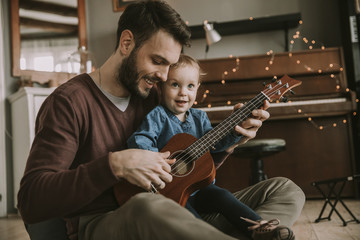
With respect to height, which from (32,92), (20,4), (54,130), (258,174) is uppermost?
(20,4)

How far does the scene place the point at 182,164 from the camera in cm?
127

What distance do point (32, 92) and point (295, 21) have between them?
250 cm

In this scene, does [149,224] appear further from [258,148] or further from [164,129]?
[258,148]

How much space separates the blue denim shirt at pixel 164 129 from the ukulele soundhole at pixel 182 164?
0.09 meters

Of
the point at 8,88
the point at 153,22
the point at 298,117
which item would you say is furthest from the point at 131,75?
the point at 8,88

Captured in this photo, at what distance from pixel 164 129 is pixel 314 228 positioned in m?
1.33

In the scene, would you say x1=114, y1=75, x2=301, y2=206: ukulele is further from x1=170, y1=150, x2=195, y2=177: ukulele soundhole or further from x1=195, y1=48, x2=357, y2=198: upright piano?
x1=195, y1=48, x2=357, y2=198: upright piano

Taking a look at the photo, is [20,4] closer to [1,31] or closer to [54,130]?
[1,31]

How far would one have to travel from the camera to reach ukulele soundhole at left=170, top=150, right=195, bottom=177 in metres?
1.24

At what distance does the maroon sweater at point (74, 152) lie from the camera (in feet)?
3.23

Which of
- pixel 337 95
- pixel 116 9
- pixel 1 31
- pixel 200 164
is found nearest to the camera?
pixel 200 164

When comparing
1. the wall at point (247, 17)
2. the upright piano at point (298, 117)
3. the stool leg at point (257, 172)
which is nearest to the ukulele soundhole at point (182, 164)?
the stool leg at point (257, 172)

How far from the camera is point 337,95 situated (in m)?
2.96

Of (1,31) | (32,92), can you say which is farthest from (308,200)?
(1,31)
